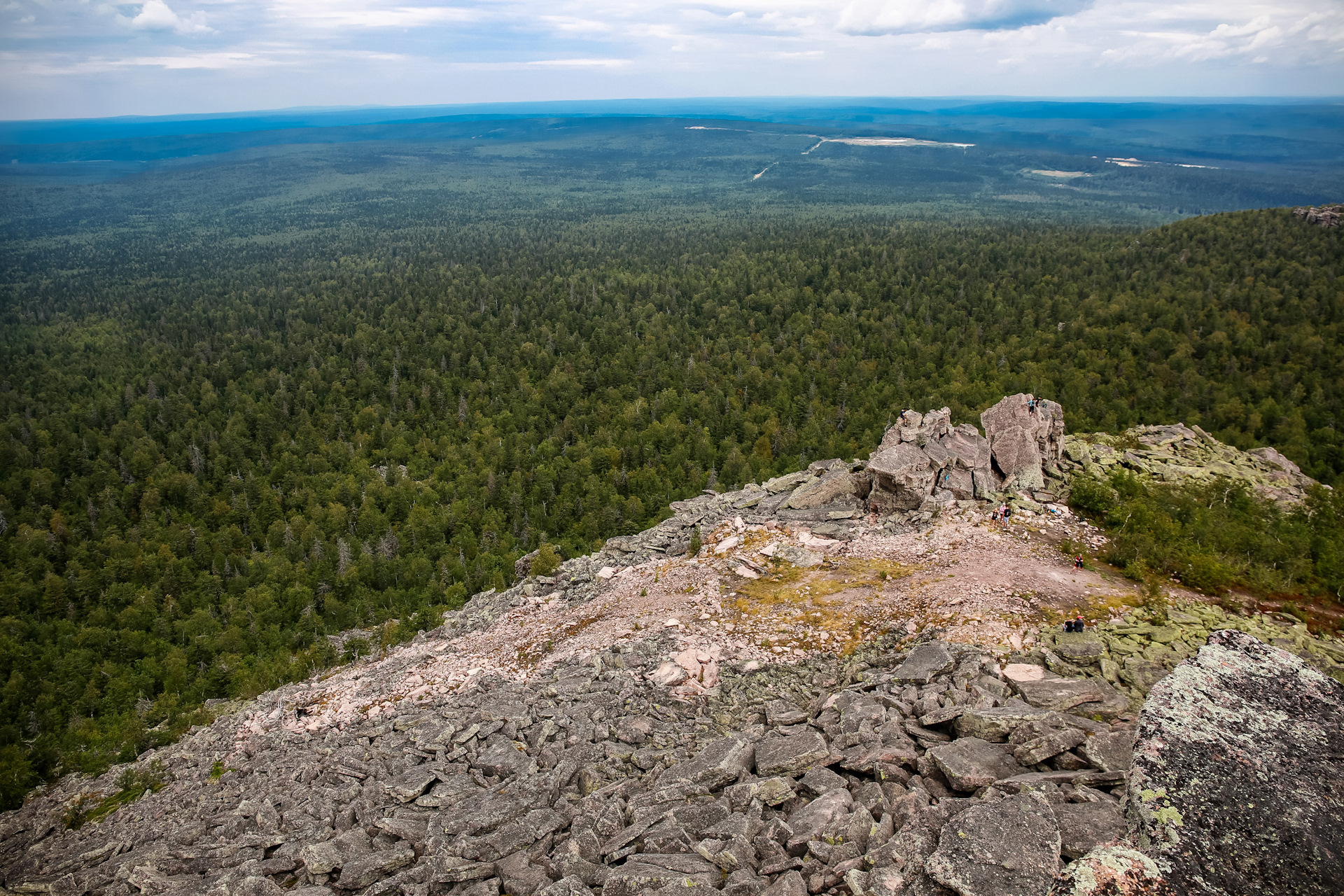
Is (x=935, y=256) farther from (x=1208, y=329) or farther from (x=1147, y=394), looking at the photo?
(x=1147, y=394)

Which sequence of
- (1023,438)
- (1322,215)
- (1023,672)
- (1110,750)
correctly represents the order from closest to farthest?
(1110,750) < (1023,672) < (1023,438) < (1322,215)

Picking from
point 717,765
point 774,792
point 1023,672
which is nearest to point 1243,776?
point 774,792

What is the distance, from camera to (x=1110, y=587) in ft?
95.3

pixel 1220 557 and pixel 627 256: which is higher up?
pixel 627 256

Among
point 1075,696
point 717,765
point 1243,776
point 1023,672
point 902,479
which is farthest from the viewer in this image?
point 902,479

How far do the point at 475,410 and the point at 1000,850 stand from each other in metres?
98.5

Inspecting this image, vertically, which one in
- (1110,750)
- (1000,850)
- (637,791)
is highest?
(1000,850)

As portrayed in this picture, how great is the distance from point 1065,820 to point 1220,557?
27047 mm

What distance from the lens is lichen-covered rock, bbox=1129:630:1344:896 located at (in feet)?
34.8

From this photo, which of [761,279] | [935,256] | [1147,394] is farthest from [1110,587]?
[935,256]

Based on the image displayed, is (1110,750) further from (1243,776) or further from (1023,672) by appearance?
(1023,672)

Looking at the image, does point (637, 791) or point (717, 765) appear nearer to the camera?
point (717, 765)

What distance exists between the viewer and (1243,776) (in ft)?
40.1

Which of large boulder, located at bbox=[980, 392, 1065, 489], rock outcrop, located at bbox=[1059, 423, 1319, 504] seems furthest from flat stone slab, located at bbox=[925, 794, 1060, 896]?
rock outcrop, located at bbox=[1059, 423, 1319, 504]
